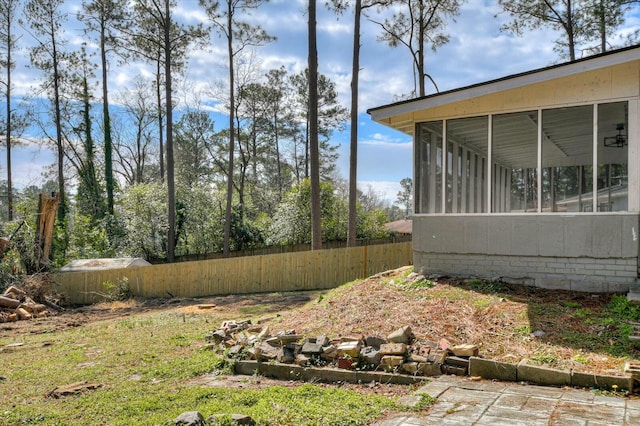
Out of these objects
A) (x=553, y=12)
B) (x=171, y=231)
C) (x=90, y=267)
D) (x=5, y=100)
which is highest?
(x=553, y=12)

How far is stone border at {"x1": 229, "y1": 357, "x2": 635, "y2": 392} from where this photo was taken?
370cm

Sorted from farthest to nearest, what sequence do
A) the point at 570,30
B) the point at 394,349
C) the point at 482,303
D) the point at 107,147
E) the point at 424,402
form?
the point at 107,147
the point at 570,30
the point at 482,303
the point at 394,349
the point at 424,402

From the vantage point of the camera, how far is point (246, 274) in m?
14.4

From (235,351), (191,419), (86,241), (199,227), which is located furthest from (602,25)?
(86,241)

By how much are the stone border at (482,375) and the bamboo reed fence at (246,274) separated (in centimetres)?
878

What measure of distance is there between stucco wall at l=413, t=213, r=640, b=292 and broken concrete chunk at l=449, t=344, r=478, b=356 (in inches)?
115

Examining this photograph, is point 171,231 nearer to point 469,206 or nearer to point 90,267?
point 90,267

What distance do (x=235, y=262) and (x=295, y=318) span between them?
800cm

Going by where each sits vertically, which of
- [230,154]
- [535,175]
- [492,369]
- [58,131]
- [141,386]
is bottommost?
[141,386]

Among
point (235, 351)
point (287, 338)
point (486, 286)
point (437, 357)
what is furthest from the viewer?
Answer: point (486, 286)

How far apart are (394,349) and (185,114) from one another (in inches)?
1013

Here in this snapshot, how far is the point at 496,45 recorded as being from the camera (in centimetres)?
1540

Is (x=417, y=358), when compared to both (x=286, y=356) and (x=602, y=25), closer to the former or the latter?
(x=286, y=356)

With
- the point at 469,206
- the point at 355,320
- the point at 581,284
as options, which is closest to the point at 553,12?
the point at 469,206
